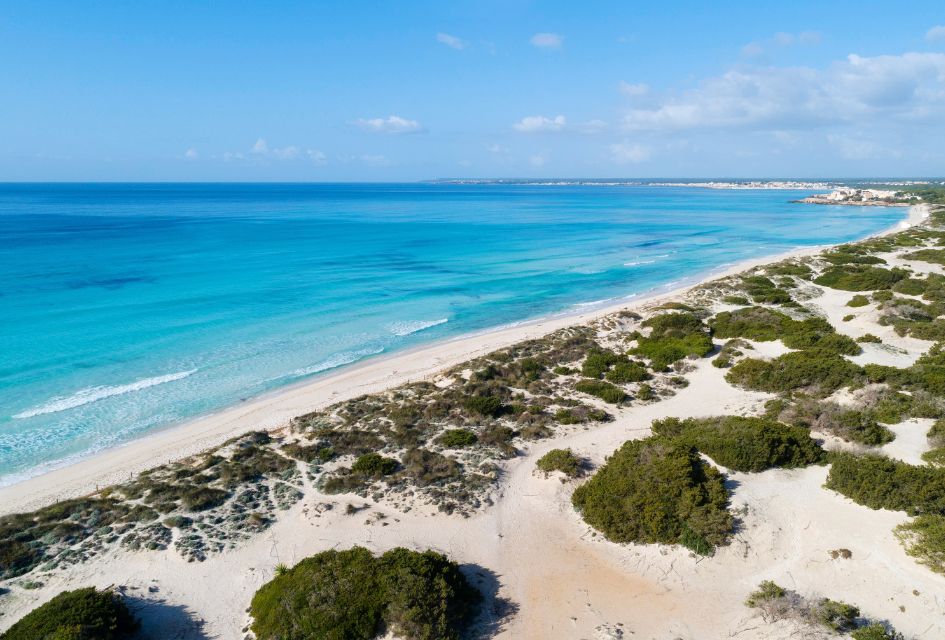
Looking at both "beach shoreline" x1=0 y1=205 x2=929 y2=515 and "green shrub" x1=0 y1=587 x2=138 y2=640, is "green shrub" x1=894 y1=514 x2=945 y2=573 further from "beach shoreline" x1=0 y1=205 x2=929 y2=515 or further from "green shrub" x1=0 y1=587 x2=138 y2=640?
"beach shoreline" x1=0 y1=205 x2=929 y2=515

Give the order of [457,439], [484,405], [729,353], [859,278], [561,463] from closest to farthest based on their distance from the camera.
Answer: [561,463] → [457,439] → [484,405] → [729,353] → [859,278]

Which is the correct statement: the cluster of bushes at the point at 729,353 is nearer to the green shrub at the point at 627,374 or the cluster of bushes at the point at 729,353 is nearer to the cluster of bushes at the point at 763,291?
the green shrub at the point at 627,374

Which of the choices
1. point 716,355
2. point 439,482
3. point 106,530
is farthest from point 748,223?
point 106,530

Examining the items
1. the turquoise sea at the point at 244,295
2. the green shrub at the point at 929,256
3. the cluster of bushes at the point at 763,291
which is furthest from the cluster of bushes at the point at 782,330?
the green shrub at the point at 929,256

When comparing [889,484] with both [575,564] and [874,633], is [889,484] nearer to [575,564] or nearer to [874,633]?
[874,633]

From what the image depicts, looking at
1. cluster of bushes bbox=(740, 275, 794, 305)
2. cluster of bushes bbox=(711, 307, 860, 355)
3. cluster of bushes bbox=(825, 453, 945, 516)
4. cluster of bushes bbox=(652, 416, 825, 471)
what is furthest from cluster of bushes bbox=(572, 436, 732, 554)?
cluster of bushes bbox=(740, 275, 794, 305)

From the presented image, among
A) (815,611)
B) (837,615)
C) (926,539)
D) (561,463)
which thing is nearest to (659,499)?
(561,463)
